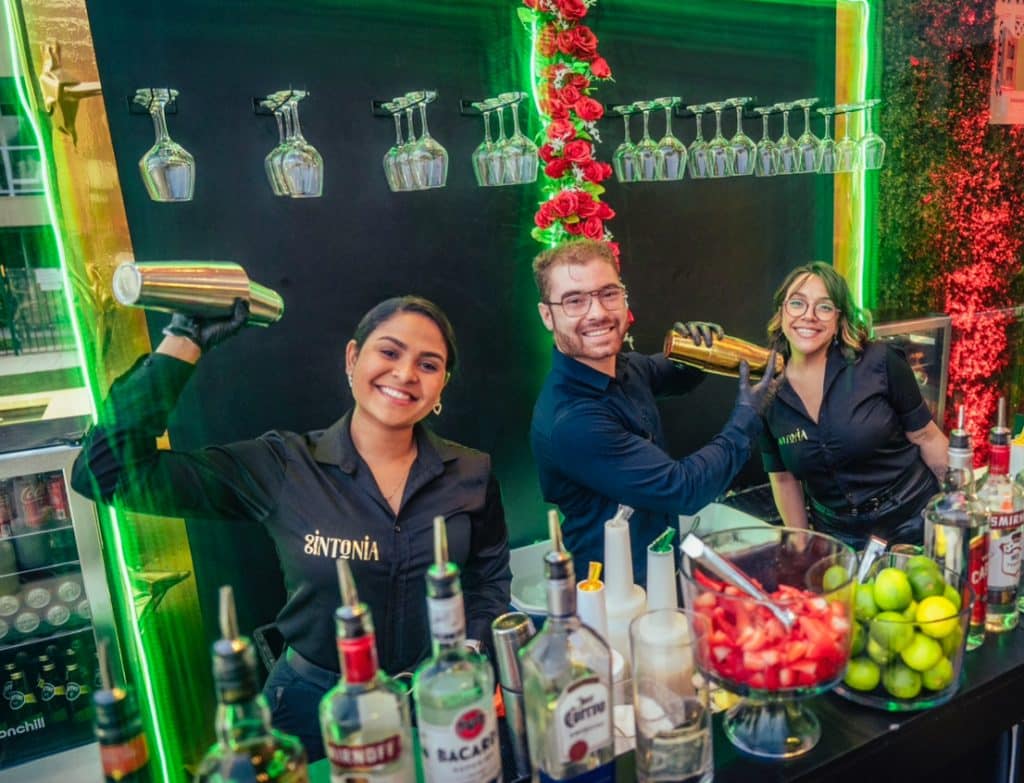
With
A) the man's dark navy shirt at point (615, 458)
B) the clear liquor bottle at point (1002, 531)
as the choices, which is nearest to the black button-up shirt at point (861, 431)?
the man's dark navy shirt at point (615, 458)

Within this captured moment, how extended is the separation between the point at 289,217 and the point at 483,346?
779 mm

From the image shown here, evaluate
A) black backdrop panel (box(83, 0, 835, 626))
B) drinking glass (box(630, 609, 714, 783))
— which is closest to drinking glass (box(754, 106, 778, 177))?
black backdrop panel (box(83, 0, 835, 626))

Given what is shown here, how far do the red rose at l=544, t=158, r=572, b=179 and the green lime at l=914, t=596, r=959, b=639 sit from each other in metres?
1.78

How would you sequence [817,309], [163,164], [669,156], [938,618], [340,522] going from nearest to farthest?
[938,618] → [340,522] → [163,164] → [817,309] → [669,156]

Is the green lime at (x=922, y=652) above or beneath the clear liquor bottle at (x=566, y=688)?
beneath

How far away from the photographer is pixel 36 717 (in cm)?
223

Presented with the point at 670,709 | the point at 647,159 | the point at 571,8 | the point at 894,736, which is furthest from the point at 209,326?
the point at 571,8

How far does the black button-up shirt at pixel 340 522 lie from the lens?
156cm

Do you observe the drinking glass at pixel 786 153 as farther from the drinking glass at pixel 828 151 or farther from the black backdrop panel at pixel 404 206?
the black backdrop panel at pixel 404 206

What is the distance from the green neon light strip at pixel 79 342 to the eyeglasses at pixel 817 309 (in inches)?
76.0

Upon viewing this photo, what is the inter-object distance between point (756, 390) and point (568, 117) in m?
1.12

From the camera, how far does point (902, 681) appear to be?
112cm

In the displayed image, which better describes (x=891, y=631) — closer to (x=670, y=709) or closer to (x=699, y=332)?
(x=670, y=709)

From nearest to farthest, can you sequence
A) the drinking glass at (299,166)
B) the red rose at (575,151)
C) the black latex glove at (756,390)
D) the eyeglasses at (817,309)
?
the drinking glass at (299,166), the black latex glove at (756,390), the eyeglasses at (817,309), the red rose at (575,151)
